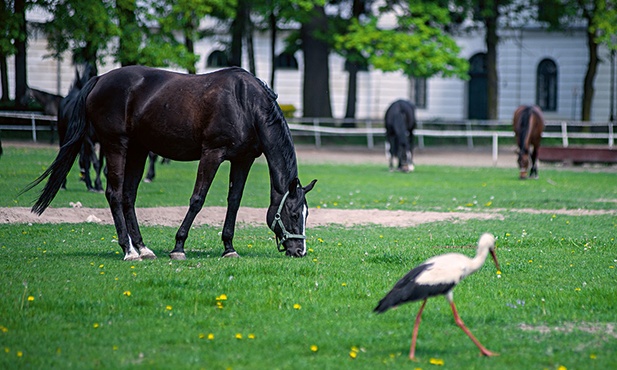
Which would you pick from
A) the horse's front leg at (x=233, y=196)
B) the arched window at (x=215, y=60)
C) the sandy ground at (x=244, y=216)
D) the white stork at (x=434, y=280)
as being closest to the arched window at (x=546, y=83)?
the arched window at (x=215, y=60)

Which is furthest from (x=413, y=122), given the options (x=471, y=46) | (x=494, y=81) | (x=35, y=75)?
(x=35, y=75)

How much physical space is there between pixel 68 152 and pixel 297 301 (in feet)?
12.5

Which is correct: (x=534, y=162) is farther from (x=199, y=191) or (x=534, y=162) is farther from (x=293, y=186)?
(x=199, y=191)

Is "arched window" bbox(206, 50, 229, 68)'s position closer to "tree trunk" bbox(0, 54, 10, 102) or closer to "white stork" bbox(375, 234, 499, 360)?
"tree trunk" bbox(0, 54, 10, 102)

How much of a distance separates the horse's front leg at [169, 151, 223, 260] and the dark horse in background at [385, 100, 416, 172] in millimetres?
18825

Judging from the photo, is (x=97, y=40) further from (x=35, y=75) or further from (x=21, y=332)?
(x=21, y=332)

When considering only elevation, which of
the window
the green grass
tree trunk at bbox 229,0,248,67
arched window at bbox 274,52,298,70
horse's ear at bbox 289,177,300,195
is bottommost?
the green grass

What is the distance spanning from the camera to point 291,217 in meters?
10.7

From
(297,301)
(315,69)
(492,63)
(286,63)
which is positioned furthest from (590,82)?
(297,301)

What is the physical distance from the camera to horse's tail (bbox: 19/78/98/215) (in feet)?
35.3

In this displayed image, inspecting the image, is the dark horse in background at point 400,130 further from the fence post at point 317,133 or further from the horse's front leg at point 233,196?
the horse's front leg at point 233,196

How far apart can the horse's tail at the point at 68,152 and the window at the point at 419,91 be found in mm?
46565

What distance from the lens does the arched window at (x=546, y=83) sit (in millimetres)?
54906

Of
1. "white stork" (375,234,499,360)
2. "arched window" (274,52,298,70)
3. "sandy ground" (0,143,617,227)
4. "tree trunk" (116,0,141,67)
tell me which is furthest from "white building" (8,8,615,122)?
"white stork" (375,234,499,360)
